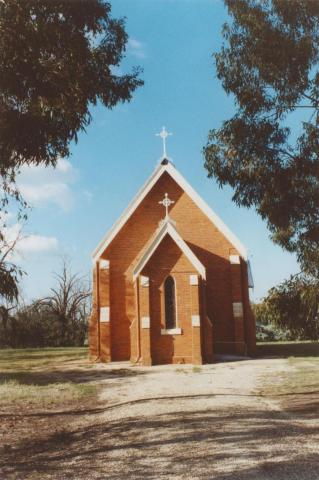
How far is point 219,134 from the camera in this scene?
11.5 metres

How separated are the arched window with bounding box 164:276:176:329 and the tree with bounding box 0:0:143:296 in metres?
12.3

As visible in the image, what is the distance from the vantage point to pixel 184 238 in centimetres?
2456

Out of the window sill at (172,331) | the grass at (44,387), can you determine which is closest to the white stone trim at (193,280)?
the window sill at (172,331)

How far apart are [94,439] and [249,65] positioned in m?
8.61

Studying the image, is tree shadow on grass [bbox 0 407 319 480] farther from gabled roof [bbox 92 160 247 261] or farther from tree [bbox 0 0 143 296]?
gabled roof [bbox 92 160 247 261]

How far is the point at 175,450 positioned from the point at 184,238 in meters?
17.8

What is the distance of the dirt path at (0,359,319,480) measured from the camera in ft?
20.3

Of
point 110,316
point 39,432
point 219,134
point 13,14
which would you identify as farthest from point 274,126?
point 110,316

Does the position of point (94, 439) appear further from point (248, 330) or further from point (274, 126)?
point (248, 330)

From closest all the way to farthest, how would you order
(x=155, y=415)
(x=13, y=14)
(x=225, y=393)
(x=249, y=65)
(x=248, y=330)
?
(x=13, y=14) → (x=155, y=415) → (x=249, y=65) → (x=225, y=393) → (x=248, y=330)

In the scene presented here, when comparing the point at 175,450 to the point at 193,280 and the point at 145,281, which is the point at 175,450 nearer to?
the point at 193,280

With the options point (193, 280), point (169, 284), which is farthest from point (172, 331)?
point (193, 280)

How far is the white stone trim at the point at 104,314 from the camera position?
2333 centimetres

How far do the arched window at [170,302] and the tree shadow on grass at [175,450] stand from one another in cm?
1112
